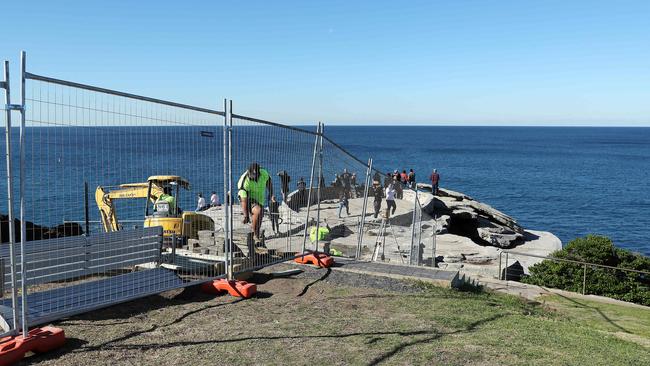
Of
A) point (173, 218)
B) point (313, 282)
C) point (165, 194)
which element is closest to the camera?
point (313, 282)

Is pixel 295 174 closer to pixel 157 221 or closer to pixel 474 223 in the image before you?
pixel 157 221

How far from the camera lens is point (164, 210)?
516 inches

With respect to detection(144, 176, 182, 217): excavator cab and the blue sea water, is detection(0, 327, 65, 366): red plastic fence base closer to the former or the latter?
detection(144, 176, 182, 217): excavator cab

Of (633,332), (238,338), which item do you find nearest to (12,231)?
(238,338)

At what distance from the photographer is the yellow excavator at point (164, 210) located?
42.1 ft

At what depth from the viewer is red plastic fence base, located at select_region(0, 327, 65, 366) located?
17.0ft

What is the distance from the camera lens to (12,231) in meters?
5.26

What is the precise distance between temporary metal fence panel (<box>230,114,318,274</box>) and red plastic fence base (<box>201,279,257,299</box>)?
51 cm

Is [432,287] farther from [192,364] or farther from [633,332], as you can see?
[192,364]

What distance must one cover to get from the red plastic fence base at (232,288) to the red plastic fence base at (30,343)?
108 inches

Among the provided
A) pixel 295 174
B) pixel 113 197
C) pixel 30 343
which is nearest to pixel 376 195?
pixel 295 174

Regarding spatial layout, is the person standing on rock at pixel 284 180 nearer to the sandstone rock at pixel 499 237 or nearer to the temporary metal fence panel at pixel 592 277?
the temporary metal fence panel at pixel 592 277

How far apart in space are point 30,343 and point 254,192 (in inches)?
227

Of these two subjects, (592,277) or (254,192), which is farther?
(592,277)
